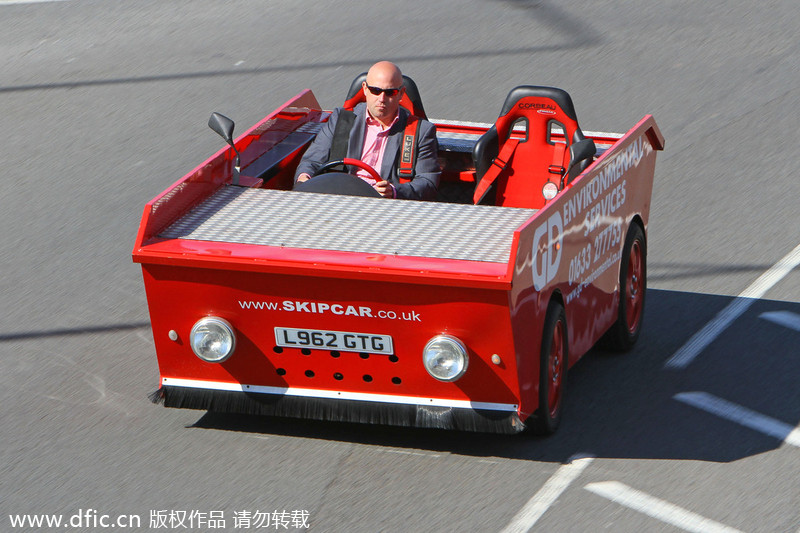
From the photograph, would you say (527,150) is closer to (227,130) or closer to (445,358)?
(227,130)

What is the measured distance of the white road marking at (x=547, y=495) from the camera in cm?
669

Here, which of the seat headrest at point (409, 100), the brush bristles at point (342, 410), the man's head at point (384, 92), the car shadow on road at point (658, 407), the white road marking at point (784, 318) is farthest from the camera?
the seat headrest at point (409, 100)

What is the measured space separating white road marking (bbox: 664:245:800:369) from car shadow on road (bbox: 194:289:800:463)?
45 mm

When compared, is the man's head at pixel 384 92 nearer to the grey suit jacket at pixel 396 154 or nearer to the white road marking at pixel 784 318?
the grey suit jacket at pixel 396 154

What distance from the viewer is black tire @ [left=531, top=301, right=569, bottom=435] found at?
7.30 m

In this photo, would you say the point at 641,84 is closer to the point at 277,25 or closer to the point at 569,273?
the point at 277,25

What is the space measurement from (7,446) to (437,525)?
2.45m

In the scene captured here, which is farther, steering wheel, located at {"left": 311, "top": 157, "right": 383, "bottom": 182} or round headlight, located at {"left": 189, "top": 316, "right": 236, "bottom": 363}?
steering wheel, located at {"left": 311, "top": 157, "right": 383, "bottom": 182}

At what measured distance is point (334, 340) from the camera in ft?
23.3

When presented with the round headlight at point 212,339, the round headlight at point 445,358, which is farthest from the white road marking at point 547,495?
the round headlight at point 212,339

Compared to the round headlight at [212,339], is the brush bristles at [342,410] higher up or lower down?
lower down

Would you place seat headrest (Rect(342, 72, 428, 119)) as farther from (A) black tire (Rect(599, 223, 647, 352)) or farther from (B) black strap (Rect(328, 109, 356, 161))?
(A) black tire (Rect(599, 223, 647, 352))

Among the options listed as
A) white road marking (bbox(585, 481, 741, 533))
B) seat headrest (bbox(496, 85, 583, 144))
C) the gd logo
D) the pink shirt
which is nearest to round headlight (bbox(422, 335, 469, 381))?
the gd logo

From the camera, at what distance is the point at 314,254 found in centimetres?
703
